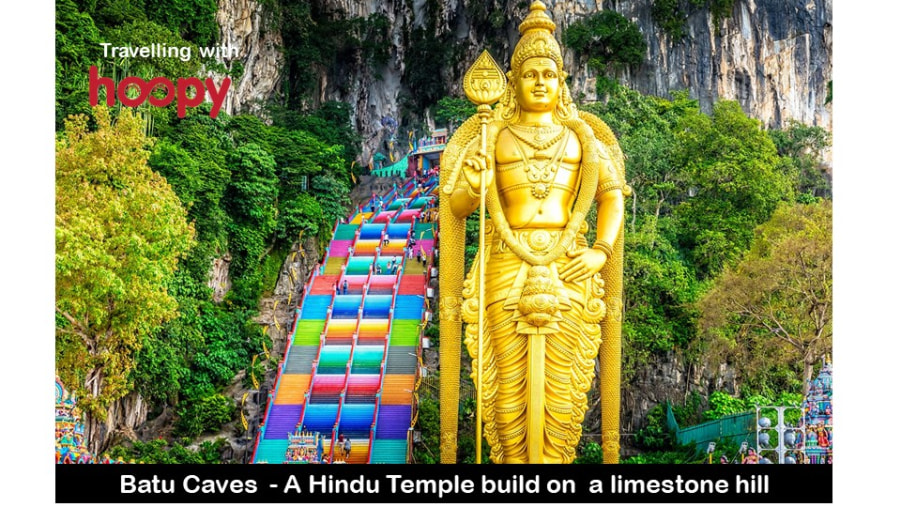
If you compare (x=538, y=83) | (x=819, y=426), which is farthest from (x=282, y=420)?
(x=819, y=426)

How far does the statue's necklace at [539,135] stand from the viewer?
28.6 feet

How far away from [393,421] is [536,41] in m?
4.75

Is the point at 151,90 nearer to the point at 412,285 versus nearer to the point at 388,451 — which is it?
the point at 412,285

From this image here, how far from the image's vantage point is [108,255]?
1020 cm

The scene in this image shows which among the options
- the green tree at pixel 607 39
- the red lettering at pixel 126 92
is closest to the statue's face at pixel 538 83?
the red lettering at pixel 126 92

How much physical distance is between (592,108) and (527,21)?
8.01 m

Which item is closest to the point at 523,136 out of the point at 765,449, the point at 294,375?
the point at 765,449

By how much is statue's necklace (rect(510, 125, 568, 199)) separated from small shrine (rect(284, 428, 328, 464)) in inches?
149

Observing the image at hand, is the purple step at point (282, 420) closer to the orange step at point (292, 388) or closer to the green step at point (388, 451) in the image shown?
the orange step at point (292, 388)

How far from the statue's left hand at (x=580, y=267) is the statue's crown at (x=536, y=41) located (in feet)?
4.87

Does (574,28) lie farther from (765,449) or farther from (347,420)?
(765,449)

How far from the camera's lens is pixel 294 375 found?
12812 millimetres

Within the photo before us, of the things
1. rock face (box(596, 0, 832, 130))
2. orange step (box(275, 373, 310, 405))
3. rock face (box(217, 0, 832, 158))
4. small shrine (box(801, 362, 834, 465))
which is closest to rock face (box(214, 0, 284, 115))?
rock face (box(217, 0, 832, 158))
